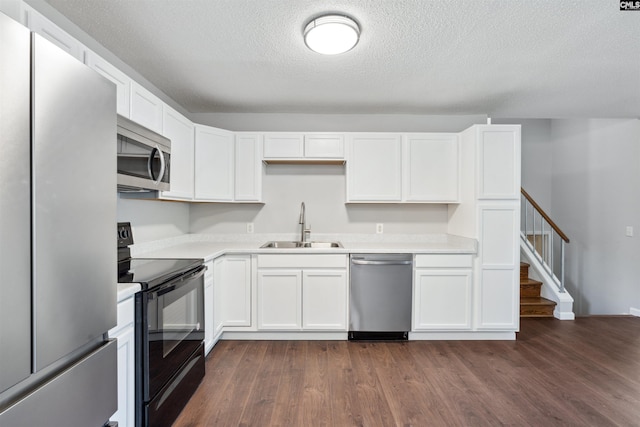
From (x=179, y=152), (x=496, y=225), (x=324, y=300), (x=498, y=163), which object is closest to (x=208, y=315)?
(x=324, y=300)

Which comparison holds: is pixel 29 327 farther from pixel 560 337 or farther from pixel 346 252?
pixel 560 337

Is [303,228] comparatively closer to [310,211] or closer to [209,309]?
[310,211]

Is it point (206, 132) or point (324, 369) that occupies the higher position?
point (206, 132)

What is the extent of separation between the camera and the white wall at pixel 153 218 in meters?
2.43

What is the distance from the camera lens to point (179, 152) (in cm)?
277

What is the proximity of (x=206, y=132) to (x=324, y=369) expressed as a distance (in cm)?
246

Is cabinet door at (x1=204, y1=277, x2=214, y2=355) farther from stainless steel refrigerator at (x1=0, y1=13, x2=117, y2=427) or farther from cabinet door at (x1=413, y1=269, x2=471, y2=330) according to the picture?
cabinet door at (x1=413, y1=269, x2=471, y2=330)

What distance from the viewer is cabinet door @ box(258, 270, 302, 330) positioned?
299cm

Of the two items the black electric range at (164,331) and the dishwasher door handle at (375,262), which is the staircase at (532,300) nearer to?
the dishwasher door handle at (375,262)

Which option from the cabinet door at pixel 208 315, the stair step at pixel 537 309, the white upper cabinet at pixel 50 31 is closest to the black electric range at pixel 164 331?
the cabinet door at pixel 208 315

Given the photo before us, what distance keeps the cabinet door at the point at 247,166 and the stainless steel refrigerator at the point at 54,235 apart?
89.2 inches

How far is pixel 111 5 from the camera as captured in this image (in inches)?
70.4

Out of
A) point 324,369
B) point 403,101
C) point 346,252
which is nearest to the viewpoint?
point 324,369

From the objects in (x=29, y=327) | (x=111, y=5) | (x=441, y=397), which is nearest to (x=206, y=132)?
(x=111, y=5)
